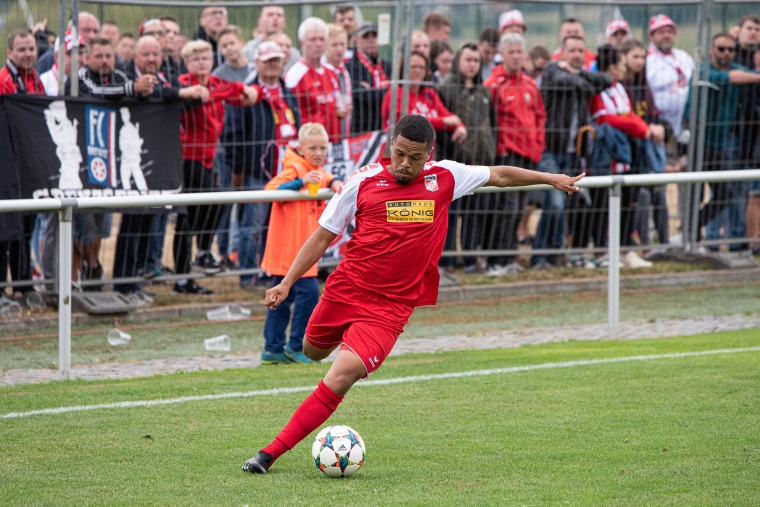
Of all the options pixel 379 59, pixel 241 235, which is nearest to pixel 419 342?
pixel 241 235

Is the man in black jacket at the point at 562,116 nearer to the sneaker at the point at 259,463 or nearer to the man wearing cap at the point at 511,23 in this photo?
the man wearing cap at the point at 511,23

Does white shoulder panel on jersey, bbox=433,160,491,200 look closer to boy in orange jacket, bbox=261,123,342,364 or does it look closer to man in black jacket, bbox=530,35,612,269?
boy in orange jacket, bbox=261,123,342,364

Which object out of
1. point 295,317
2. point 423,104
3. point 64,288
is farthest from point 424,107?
point 64,288

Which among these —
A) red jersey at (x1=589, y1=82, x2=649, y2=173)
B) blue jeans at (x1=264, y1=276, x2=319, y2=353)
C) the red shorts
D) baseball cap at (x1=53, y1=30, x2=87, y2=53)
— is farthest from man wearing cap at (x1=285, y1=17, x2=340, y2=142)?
the red shorts

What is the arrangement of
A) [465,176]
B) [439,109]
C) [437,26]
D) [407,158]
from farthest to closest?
[437,26]
[439,109]
[465,176]
[407,158]

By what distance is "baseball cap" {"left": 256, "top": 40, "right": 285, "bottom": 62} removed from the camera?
1220cm

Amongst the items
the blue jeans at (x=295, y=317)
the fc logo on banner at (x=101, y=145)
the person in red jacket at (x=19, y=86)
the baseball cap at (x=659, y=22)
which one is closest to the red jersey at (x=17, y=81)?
the person in red jacket at (x=19, y=86)

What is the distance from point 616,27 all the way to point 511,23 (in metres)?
1.44

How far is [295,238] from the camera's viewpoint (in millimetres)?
9602

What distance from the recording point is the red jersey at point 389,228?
6398mm

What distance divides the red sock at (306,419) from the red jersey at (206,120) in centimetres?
629

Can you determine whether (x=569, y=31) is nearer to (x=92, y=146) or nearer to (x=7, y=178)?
(x=92, y=146)

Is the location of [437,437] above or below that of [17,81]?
below

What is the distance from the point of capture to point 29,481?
5918mm
